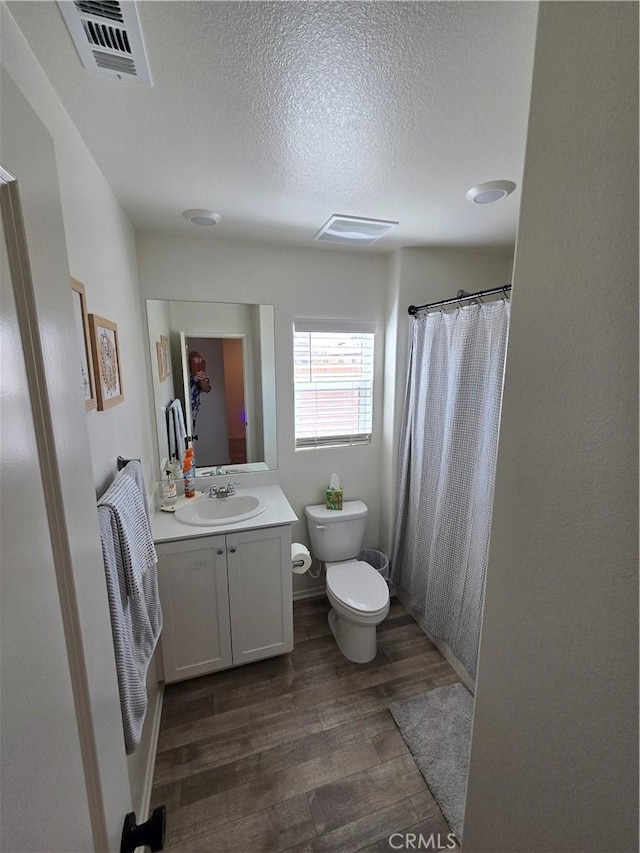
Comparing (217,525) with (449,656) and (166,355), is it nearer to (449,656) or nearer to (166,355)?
(166,355)

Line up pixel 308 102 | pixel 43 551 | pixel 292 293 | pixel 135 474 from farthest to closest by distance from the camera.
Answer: pixel 292 293 < pixel 135 474 < pixel 308 102 < pixel 43 551

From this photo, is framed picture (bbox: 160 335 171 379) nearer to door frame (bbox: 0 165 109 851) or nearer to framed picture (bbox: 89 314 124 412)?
framed picture (bbox: 89 314 124 412)

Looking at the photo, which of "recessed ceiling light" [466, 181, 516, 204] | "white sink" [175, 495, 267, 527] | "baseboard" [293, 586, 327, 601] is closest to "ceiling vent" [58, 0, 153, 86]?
"recessed ceiling light" [466, 181, 516, 204]

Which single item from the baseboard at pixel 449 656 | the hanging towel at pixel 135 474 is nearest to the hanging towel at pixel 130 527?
the hanging towel at pixel 135 474

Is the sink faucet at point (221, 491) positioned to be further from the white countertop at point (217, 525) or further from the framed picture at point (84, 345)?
the framed picture at point (84, 345)

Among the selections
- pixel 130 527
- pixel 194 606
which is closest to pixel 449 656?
pixel 194 606

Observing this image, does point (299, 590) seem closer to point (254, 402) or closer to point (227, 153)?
point (254, 402)

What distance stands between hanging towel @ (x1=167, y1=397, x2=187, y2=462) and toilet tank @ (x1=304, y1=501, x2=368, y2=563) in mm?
914

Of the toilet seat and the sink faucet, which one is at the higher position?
the sink faucet

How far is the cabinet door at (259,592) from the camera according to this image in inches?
71.8

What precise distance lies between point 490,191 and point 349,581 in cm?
203

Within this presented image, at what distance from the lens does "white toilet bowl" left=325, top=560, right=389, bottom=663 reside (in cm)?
188

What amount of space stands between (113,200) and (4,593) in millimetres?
1665

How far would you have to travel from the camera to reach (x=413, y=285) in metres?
2.26
